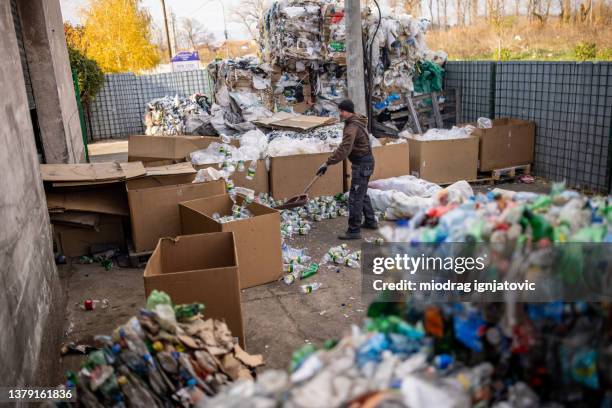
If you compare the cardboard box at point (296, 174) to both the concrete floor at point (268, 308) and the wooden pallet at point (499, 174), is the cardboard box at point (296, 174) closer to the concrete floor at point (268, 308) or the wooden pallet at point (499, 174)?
the concrete floor at point (268, 308)

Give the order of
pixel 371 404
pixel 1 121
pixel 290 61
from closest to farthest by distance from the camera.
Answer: pixel 371 404
pixel 1 121
pixel 290 61

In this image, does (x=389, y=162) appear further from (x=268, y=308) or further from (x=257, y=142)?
(x=268, y=308)

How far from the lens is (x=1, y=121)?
3.57 meters

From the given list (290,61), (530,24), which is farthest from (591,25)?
(290,61)

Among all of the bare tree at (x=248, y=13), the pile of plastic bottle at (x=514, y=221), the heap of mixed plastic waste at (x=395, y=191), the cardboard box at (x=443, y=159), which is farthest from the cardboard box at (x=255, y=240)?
the bare tree at (x=248, y=13)

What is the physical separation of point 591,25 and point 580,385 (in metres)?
21.2

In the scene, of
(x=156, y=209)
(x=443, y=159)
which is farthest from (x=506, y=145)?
(x=156, y=209)

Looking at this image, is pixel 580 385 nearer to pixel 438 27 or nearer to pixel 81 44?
pixel 81 44

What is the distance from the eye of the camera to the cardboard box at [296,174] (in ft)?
24.8

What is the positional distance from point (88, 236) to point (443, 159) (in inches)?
205

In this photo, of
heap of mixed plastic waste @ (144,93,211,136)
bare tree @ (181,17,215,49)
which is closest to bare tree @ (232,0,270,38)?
bare tree @ (181,17,215,49)

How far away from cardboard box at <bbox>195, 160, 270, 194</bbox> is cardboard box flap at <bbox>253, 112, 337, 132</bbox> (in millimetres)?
1363

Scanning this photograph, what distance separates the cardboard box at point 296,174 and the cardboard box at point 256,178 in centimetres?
10

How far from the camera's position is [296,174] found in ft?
25.1
